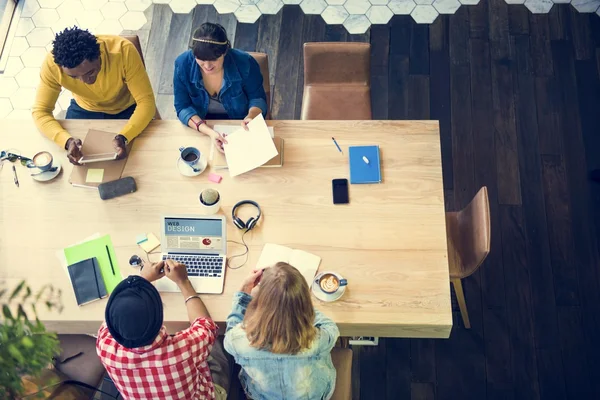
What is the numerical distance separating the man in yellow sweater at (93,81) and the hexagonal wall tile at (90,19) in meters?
1.29

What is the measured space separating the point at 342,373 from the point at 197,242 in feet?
2.62

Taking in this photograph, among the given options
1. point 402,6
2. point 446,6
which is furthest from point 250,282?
point 446,6

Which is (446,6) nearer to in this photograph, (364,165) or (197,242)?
(364,165)

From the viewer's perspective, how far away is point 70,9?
12.9 feet

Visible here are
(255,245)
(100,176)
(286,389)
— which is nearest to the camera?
(286,389)

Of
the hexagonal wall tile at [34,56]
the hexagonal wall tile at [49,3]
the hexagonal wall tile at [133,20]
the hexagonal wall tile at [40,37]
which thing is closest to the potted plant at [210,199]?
the hexagonal wall tile at [133,20]

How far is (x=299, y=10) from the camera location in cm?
388

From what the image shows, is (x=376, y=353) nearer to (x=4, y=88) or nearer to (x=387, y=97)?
(x=387, y=97)

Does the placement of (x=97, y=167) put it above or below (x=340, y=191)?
above

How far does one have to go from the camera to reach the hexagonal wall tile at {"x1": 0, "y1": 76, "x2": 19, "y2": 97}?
3.71 metres

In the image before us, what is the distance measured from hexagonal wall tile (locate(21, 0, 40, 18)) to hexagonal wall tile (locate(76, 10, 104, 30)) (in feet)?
1.12

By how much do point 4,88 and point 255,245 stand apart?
252 centimetres

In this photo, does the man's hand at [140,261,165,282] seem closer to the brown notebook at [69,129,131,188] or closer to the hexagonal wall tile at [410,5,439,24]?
the brown notebook at [69,129,131,188]

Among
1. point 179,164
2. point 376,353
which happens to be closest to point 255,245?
point 179,164
